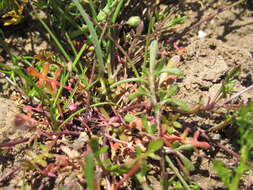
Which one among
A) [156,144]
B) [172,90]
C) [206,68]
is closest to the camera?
[156,144]

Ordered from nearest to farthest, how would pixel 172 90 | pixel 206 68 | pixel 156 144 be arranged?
pixel 156 144
pixel 172 90
pixel 206 68

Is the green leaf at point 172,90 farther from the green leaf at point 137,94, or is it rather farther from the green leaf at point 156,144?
the green leaf at point 156,144

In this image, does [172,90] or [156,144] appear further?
[172,90]

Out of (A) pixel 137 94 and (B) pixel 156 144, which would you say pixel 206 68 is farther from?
(B) pixel 156 144

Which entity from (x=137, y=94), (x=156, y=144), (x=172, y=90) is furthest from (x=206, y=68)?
(x=156, y=144)

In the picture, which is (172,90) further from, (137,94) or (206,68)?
(206,68)

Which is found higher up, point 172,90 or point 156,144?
point 172,90

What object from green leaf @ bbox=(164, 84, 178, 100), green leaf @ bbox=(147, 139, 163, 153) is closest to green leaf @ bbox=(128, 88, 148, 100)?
green leaf @ bbox=(164, 84, 178, 100)

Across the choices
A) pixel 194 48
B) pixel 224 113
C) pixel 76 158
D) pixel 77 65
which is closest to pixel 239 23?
pixel 194 48

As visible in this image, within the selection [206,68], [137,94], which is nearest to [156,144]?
[137,94]

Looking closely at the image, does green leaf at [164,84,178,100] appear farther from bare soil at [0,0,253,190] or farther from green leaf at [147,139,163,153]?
green leaf at [147,139,163,153]

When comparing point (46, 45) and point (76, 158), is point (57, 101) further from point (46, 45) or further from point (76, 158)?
point (46, 45)
